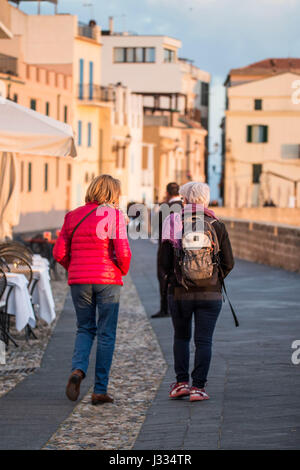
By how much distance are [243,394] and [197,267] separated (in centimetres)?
106

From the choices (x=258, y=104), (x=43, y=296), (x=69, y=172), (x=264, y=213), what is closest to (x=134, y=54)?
(x=258, y=104)

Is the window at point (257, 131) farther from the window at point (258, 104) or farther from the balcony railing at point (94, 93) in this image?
the balcony railing at point (94, 93)

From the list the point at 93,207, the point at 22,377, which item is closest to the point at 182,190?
the point at 93,207

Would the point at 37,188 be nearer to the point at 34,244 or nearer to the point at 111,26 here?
the point at 34,244

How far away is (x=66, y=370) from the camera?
10398 millimetres

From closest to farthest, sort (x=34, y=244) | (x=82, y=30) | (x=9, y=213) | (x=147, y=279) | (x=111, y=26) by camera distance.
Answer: (x=9, y=213)
(x=147, y=279)
(x=34, y=244)
(x=82, y=30)
(x=111, y=26)

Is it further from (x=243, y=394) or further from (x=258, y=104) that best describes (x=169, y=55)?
(x=243, y=394)

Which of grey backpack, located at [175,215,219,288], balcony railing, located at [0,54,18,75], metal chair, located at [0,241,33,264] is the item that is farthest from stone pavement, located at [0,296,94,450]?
balcony railing, located at [0,54,18,75]

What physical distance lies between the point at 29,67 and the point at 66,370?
147 feet

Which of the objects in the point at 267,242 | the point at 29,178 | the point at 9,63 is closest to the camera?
the point at 267,242

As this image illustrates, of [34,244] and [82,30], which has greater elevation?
[82,30]

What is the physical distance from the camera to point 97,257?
850 centimetres

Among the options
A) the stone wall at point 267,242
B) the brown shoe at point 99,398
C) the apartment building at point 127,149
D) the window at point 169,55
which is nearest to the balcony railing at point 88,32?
the apartment building at point 127,149

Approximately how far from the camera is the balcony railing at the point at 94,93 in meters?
64.2
